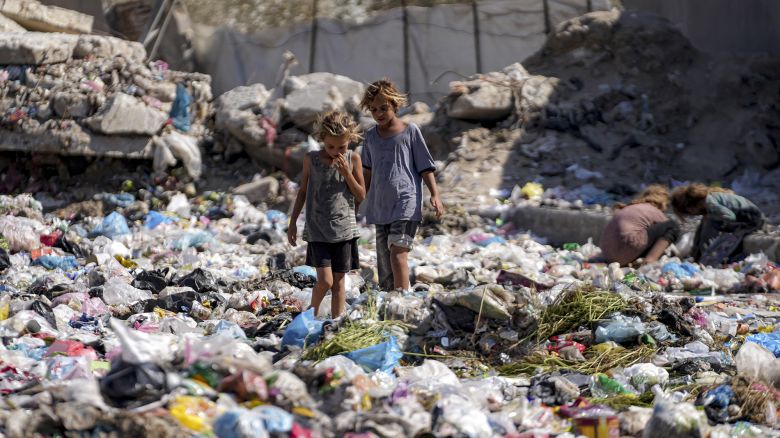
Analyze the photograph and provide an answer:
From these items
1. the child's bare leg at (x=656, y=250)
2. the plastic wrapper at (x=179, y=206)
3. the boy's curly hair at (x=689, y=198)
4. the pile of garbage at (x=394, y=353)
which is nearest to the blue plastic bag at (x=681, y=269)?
the pile of garbage at (x=394, y=353)

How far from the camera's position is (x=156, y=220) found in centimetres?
998

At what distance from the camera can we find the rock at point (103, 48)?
12.6 meters

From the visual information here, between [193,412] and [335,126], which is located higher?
[335,126]

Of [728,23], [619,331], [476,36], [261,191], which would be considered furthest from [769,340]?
[476,36]

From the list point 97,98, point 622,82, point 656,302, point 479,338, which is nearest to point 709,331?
point 656,302

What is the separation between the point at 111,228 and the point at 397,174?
5142mm

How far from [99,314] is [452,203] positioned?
16.6ft

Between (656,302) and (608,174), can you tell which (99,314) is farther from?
(608,174)

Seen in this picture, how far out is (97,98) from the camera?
467 inches

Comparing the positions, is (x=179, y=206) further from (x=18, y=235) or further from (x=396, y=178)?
(x=396, y=178)

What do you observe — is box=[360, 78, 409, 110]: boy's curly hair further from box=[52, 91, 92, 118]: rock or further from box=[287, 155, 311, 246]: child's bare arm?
box=[52, 91, 92, 118]: rock

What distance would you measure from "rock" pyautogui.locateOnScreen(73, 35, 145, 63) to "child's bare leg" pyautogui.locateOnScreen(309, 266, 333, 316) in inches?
337

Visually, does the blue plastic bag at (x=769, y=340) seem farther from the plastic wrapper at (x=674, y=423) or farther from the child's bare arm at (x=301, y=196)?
the child's bare arm at (x=301, y=196)

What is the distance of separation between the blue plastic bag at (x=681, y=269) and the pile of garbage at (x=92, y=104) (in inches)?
259
